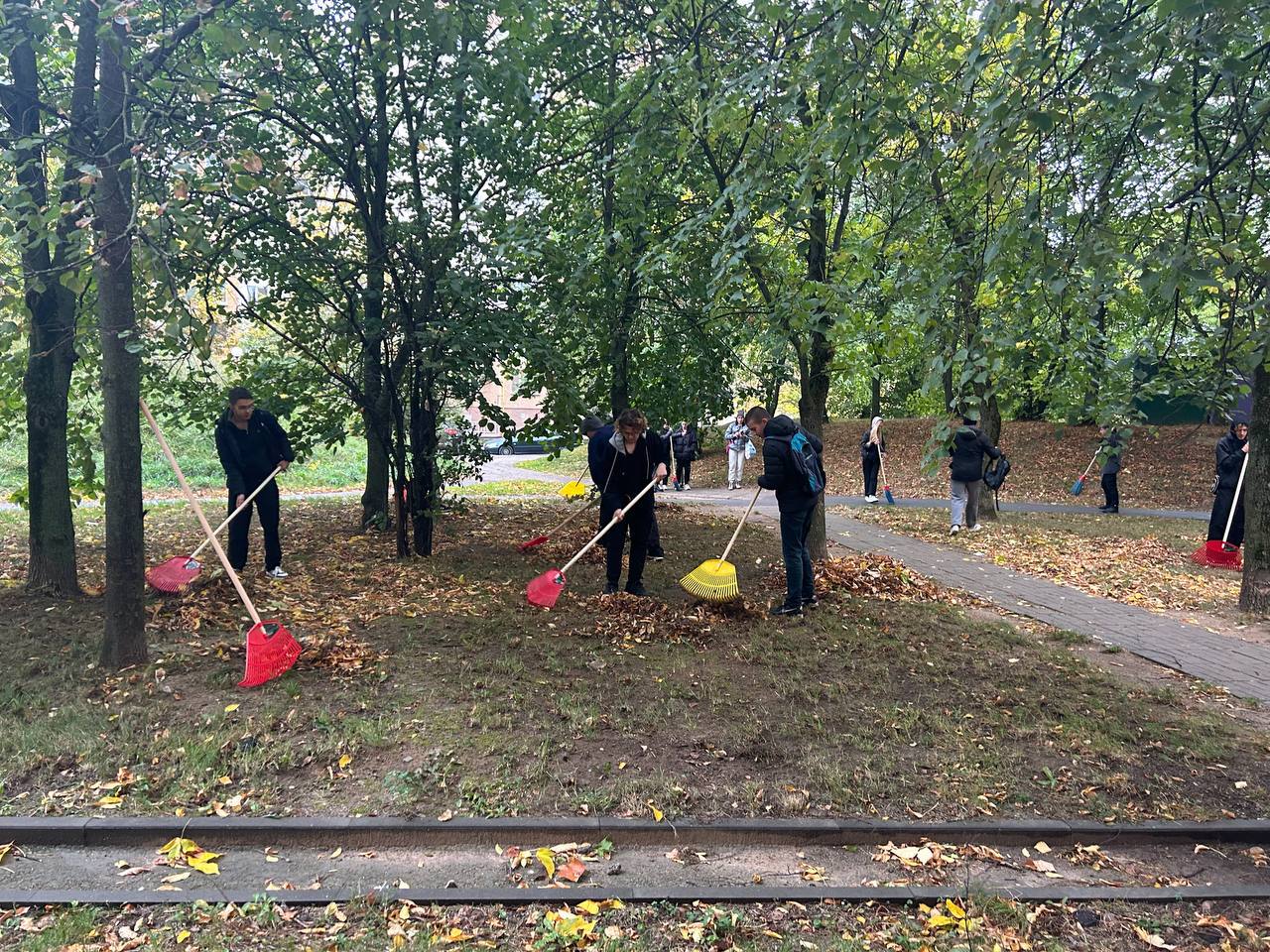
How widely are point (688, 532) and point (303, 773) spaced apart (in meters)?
7.60

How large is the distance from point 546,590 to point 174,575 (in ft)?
9.74

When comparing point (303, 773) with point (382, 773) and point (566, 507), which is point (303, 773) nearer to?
point (382, 773)

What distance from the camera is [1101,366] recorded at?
7148 millimetres

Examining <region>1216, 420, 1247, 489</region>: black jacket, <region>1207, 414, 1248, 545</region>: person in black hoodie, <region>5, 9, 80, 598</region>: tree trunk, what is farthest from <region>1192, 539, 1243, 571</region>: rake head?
<region>5, 9, 80, 598</region>: tree trunk

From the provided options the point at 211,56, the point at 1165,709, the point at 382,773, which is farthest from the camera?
the point at 211,56

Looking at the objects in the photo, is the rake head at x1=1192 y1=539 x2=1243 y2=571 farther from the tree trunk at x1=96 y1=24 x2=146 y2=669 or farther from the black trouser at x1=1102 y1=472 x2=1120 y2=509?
the tree trunk at x1=96 y1=24 x2=146 y2=669

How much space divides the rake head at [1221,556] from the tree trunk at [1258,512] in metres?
2.73

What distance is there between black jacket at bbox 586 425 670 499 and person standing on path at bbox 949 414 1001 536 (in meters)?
5.20

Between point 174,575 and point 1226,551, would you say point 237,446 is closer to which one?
point 174,575

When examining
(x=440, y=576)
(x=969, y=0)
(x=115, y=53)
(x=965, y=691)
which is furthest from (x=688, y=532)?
(x=115, y=53)

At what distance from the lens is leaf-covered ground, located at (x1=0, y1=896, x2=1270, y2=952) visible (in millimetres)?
2727

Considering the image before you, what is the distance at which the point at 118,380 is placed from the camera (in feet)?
15.2

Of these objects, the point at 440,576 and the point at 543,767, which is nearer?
the point at 543,767

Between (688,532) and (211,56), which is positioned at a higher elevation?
(211,56)
